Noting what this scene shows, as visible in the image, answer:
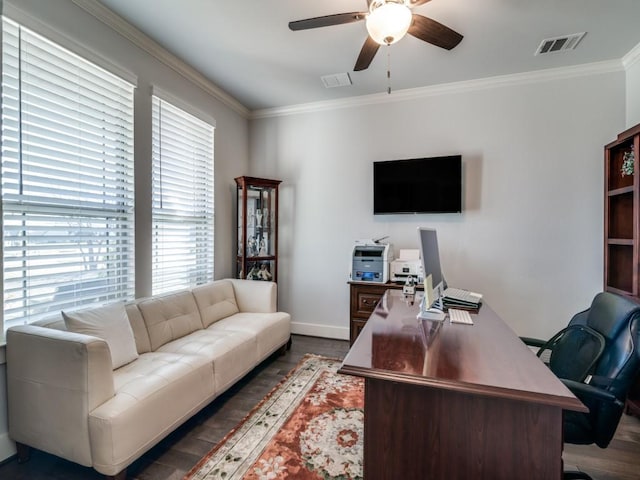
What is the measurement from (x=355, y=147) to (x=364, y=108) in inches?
18.4

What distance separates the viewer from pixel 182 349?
224 cm

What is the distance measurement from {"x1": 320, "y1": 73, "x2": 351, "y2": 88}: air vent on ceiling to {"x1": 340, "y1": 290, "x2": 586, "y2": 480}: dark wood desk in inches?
110

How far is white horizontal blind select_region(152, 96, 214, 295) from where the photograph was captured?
9.18 ft

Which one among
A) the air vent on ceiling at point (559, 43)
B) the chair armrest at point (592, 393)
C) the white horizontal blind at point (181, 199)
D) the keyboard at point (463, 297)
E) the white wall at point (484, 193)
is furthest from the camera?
the white wall at point (484, 193)

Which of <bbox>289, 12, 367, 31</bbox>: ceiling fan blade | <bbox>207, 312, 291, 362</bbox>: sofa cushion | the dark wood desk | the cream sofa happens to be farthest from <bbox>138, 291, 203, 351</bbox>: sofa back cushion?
<bbox>289, 12, 367, 31</bbox>: ceiling fan blade

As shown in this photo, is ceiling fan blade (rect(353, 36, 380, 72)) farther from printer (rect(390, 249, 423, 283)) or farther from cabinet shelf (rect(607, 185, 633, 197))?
cabinet shelf (rect(607, 185, 633, 197))

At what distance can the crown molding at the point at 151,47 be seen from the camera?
2.17 meters

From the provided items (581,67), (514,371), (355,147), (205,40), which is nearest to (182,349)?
(514,371)

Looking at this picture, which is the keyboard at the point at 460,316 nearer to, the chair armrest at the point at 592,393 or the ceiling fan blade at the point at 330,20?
the chair armrest at the point at 592,393

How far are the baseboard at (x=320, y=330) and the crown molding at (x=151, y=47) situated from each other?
2907 millimetres

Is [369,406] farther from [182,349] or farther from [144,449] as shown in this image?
[182,349]

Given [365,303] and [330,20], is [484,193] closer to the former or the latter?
[365,303]

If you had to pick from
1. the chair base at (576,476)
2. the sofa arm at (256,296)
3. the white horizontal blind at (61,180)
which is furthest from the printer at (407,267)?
the white horizontal blind at (61,180)

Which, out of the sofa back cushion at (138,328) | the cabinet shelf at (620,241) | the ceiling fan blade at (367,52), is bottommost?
the sofa back cushion at (138,328)
